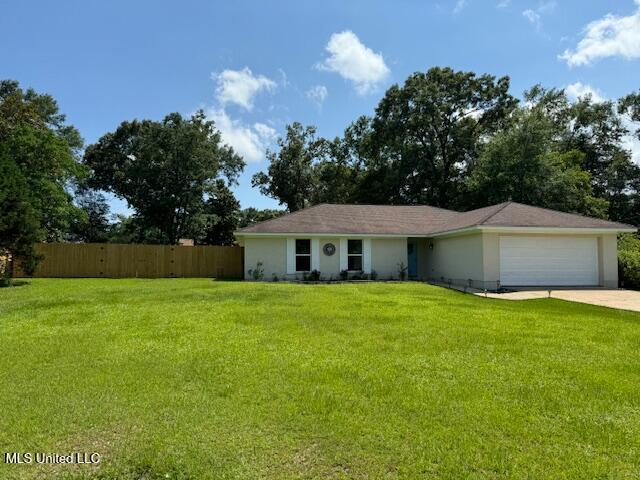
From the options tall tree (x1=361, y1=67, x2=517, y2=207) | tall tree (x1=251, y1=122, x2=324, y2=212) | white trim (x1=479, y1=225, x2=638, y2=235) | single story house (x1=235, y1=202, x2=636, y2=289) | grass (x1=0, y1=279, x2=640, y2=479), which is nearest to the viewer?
grass (x1=0, y1=279, x2=640, y2=479)

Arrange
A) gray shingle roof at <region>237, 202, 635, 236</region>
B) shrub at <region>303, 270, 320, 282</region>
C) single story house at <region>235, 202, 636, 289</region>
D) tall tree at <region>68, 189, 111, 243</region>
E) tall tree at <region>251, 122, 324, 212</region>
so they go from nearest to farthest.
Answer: single story house at <region>235, 202, 636, 289</region>, gray shingle roof at <region>237, 202, 635, 236</region>, shrub at <region>303, 270, 320, 282</region>, tall tree at <region>251, 122, 324, 212</region>, tall tree at <region>68, 189, 111, 243</region>

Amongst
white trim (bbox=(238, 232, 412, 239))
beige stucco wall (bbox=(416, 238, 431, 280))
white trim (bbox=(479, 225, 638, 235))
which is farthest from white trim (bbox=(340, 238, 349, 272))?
white trim (bbox=(479, 225, 638, 235))

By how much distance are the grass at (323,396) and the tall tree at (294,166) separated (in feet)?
102

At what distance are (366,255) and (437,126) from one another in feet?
58.4

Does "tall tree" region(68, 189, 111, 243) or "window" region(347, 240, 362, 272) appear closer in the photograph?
"window" region(347, 240, 362, 272)

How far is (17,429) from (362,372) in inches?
137

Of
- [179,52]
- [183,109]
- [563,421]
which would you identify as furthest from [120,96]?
[563,421]

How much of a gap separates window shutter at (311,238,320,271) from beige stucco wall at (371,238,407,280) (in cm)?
261

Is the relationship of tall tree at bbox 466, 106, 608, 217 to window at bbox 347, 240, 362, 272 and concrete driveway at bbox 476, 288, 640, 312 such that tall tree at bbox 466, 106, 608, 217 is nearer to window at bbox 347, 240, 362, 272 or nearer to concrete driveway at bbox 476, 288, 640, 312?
concrete driveway at bbox 476, 288, 640, 312

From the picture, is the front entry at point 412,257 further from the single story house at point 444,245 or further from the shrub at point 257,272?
the shrub at point 257,272

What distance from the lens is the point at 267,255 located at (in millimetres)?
19375

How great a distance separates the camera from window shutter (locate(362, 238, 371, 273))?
19.8 metres

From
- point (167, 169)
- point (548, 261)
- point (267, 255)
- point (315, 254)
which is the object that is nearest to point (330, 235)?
point (315, 254)

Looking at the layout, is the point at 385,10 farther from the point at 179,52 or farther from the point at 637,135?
the point at 637,135
